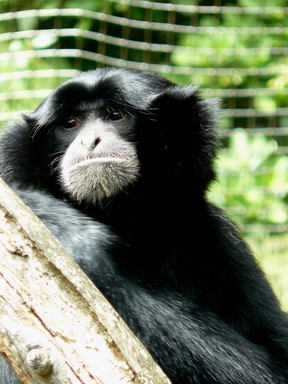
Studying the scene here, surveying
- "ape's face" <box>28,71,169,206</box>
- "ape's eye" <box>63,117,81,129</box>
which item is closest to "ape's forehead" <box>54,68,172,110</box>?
"ape's face" <box>28,71,169,206</box>

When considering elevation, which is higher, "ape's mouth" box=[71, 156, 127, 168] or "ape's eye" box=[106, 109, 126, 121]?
"ape's eye" box=[106, 109, 126, 121]

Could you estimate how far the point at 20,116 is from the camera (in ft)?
18.9

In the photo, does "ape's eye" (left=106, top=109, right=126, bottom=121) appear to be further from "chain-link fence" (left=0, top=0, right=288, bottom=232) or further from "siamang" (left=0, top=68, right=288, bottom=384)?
"chain-link fence" (left=0, top=0, right=288, bottom=232)

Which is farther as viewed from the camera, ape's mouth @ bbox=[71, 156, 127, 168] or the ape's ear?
the ape's ear

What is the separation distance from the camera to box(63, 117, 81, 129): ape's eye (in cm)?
535

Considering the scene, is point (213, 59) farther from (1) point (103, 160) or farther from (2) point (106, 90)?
(1) point (103, 160)

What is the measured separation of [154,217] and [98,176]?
43cm

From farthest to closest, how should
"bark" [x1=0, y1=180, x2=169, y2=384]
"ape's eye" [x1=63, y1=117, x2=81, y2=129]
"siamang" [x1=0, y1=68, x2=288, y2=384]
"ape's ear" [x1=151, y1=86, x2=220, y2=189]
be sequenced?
"ape's eye" [x1=63, y1=117, x2=81, y2=129], "ape's ear" [x1=151, y1=86, x2=220, y2=189], "siamang" [x1=0, y1=68, x2=288, y2=384], "bark" [x1=0, y1=180, x2=169, y2=384]

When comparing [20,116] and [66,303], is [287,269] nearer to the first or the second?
[20,116]

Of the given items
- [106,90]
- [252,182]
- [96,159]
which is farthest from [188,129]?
[252,182]

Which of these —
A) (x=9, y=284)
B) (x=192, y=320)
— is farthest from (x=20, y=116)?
(x=9, y=284)

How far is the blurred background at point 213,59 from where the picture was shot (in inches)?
427

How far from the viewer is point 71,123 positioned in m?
5.38

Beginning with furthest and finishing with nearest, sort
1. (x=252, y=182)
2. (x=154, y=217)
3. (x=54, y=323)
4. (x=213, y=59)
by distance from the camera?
1. (x=252, y=182)
2. (x=213, y=59)
3. (x=154, y=217)
4. (x=54, y=323)
